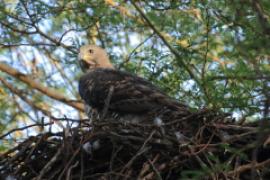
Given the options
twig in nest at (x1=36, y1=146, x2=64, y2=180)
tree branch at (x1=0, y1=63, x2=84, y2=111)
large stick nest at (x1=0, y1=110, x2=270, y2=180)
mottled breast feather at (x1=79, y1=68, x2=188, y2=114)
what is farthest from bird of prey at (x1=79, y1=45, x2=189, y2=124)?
tree branch at (x1=0, y1=63, x2=84, y2=111)

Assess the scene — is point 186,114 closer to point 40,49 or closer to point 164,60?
point 164,60

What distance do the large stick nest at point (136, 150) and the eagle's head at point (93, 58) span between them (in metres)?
2.65

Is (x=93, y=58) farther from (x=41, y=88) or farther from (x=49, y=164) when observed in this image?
(x=49, y=164)

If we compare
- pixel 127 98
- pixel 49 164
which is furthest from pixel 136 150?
pixel 127 98

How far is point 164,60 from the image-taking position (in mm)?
6992

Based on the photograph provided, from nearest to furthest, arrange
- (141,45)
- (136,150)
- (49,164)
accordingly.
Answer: (49,164)
(136,150)
(141,45)

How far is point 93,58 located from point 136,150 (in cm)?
307

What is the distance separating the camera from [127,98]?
6.11m

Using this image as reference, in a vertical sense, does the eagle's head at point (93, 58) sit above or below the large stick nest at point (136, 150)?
above

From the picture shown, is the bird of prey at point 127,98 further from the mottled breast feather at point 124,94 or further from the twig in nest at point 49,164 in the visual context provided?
the twig in nest at point 49,164

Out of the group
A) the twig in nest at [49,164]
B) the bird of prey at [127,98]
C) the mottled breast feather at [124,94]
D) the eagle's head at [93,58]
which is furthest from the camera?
the eagle's head at [93,58]

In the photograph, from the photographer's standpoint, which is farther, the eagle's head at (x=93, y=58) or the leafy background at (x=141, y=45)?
the eagle's head at (x=93, y=58)

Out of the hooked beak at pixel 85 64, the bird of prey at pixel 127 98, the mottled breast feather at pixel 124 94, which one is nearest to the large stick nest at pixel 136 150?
the bird of prey at pixel 127 98

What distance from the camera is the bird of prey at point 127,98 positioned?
571cm
